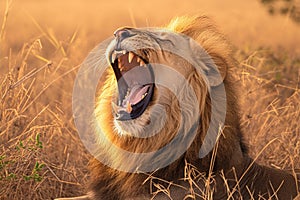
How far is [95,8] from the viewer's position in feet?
58.7

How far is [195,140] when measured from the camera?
3.83m

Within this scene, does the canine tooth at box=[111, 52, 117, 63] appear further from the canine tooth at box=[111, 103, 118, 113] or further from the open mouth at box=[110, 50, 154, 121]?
the canine tooth at box=[111, 103, 118, 113]

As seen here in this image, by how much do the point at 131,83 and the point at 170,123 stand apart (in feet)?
1.27

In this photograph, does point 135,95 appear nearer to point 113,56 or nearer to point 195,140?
point 113,56

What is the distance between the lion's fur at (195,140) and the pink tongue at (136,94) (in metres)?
0.09

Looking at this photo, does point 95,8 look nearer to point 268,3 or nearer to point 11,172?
point 268,3

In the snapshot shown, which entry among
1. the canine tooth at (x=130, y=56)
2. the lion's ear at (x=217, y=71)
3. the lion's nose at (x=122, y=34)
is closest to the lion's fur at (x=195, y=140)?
the lion's ear at (x=217, y=71)

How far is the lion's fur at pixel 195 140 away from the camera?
3.84 metres

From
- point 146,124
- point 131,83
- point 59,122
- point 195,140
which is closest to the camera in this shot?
point 195,140

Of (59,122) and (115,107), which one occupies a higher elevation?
(115,107)

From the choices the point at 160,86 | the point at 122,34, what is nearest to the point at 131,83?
the point at 160,86

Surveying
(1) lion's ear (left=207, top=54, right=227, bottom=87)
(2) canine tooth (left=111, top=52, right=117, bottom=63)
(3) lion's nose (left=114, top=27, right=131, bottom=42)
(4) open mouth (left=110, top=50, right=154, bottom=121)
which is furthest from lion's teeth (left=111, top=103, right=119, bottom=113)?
(1) lion's ear (left=207, top=54, right=227, bottom=87)

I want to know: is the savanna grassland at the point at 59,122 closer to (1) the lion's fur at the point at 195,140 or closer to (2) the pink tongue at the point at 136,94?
(1) the lion's fur at the point at 195,140

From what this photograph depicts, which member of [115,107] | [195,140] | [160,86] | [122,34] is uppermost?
[122,34]
